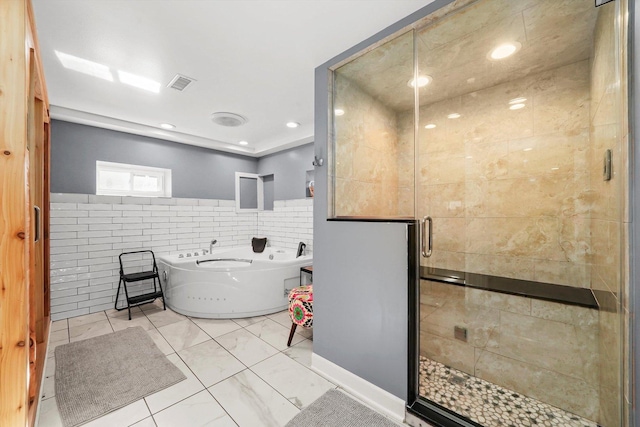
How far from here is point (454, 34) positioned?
5.73ft

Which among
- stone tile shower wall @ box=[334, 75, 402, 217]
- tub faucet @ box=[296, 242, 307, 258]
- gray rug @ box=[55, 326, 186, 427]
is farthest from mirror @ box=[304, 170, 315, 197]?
gray rug @ box=[55, 326, 186, 427]

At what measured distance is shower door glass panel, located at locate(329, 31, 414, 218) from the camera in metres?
2.01

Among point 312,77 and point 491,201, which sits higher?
point 312,77

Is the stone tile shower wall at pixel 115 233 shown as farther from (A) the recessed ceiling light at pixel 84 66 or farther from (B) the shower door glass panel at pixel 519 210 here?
(B) the shower door glass panel at pixel 519 210

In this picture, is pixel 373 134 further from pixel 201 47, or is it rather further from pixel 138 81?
pixel 138 81

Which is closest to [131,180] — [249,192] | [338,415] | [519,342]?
[249,192]

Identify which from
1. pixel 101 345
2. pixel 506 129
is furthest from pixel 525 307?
pixel 101 345

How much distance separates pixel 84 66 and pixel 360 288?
296 centimetres

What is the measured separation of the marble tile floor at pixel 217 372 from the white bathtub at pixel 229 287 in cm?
13

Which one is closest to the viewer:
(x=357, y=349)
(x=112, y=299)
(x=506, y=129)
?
(x=357, y=349)

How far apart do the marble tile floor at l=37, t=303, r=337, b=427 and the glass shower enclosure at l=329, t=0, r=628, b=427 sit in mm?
920

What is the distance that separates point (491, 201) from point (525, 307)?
868 mm

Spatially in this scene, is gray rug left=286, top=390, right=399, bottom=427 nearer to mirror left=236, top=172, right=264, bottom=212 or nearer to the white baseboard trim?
the white baseboard trim

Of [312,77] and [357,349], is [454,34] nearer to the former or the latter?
[312,77]
